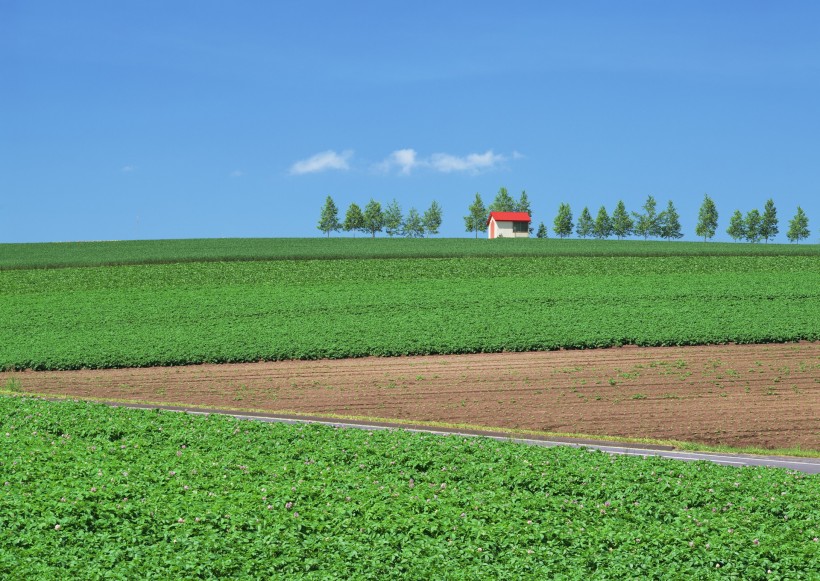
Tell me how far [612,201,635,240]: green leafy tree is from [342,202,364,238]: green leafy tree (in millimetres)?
37530

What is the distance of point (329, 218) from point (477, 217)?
22142 mm

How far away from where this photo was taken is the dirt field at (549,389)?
2539 centimetres

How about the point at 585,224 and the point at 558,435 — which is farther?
the point at 585,224

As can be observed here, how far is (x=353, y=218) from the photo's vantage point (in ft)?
408

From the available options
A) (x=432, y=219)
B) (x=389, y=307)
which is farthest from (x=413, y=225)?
(x=389, y=307)

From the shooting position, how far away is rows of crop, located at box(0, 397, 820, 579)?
11.4 metres

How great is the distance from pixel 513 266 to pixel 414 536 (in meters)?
47.6

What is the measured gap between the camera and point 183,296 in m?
50.0

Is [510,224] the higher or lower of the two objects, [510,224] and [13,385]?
the higher

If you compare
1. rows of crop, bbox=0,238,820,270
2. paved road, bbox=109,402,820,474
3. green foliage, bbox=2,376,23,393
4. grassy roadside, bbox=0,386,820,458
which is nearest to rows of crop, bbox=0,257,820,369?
green foliage, bbox=2,376,23,393

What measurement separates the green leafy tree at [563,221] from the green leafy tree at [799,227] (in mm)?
30612

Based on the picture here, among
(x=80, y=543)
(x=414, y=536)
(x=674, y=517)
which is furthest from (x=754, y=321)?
(x=80, y=543)

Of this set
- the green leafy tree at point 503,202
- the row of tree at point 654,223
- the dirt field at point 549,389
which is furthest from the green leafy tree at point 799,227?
the dirt field at point 549,389

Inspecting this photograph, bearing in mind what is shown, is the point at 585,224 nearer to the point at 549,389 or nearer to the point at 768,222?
the point at 768,222
